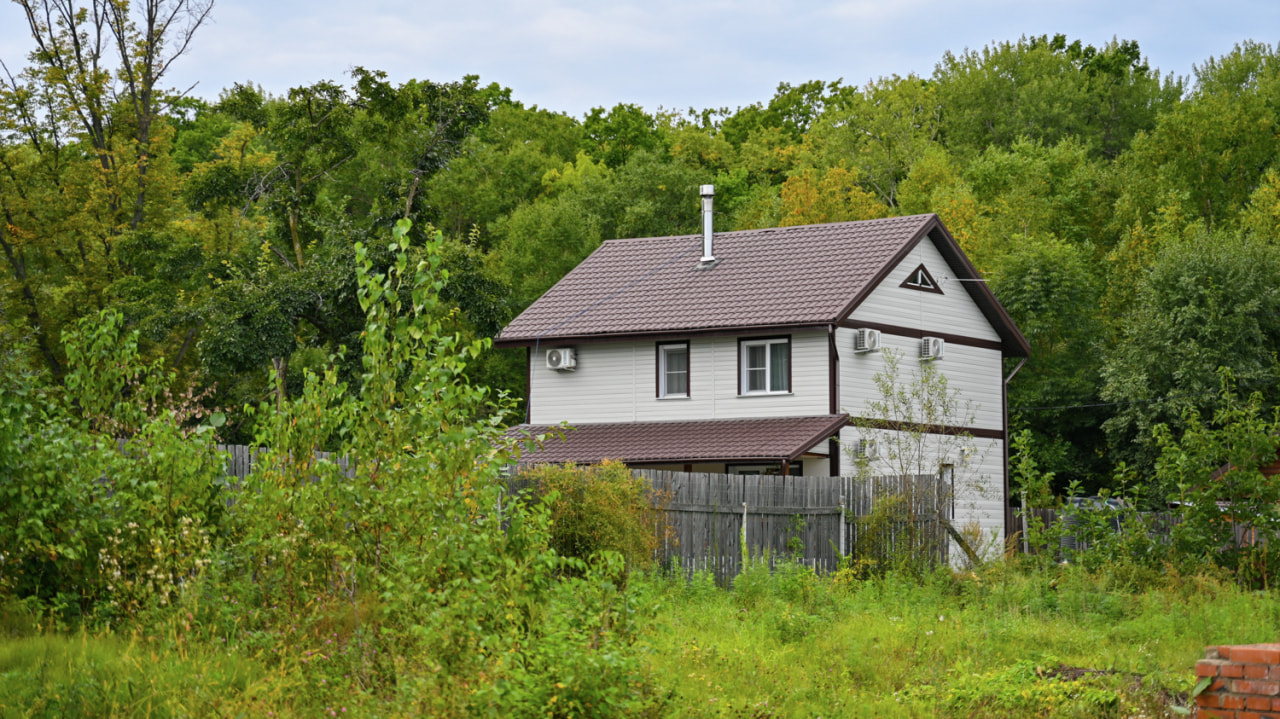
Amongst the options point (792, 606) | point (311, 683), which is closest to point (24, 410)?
point (311, 683)

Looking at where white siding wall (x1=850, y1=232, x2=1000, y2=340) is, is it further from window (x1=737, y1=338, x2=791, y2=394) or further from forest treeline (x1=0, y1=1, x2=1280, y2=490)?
forest treeline (x1=0, y1=1, x2=1280, y2=490)

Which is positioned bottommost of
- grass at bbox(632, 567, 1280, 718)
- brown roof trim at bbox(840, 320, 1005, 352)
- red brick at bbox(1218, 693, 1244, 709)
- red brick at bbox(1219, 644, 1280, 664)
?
grass at bbox(632, 567, 1280, 718)

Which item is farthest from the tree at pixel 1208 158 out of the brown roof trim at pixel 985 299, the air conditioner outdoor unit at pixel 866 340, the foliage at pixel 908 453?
the air conditioner outdoor unit at pixel 866 340

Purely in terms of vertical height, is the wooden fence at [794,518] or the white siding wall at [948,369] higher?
the white siding wall at [948,369]

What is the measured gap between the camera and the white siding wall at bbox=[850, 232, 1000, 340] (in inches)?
1141

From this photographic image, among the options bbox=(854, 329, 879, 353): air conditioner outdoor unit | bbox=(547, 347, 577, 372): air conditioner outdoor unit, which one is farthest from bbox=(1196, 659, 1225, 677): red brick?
bbox=(547, 347, 577, 372): air conditioner outdoor unit

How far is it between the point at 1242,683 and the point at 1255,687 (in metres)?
0.08

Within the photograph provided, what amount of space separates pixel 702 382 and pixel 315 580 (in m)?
20.6

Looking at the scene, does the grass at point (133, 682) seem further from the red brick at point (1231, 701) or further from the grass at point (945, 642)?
the red brick at point (1231, 701)

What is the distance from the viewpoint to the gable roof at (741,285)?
1113 inches

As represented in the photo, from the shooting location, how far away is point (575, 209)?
159 ft

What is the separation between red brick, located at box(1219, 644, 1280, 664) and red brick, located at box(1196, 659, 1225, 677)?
8 cm

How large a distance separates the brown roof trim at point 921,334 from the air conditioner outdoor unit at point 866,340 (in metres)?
0.30

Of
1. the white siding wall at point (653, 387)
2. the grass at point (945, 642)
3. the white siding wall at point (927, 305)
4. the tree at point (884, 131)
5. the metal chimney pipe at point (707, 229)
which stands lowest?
the grass at point (945, 642)
